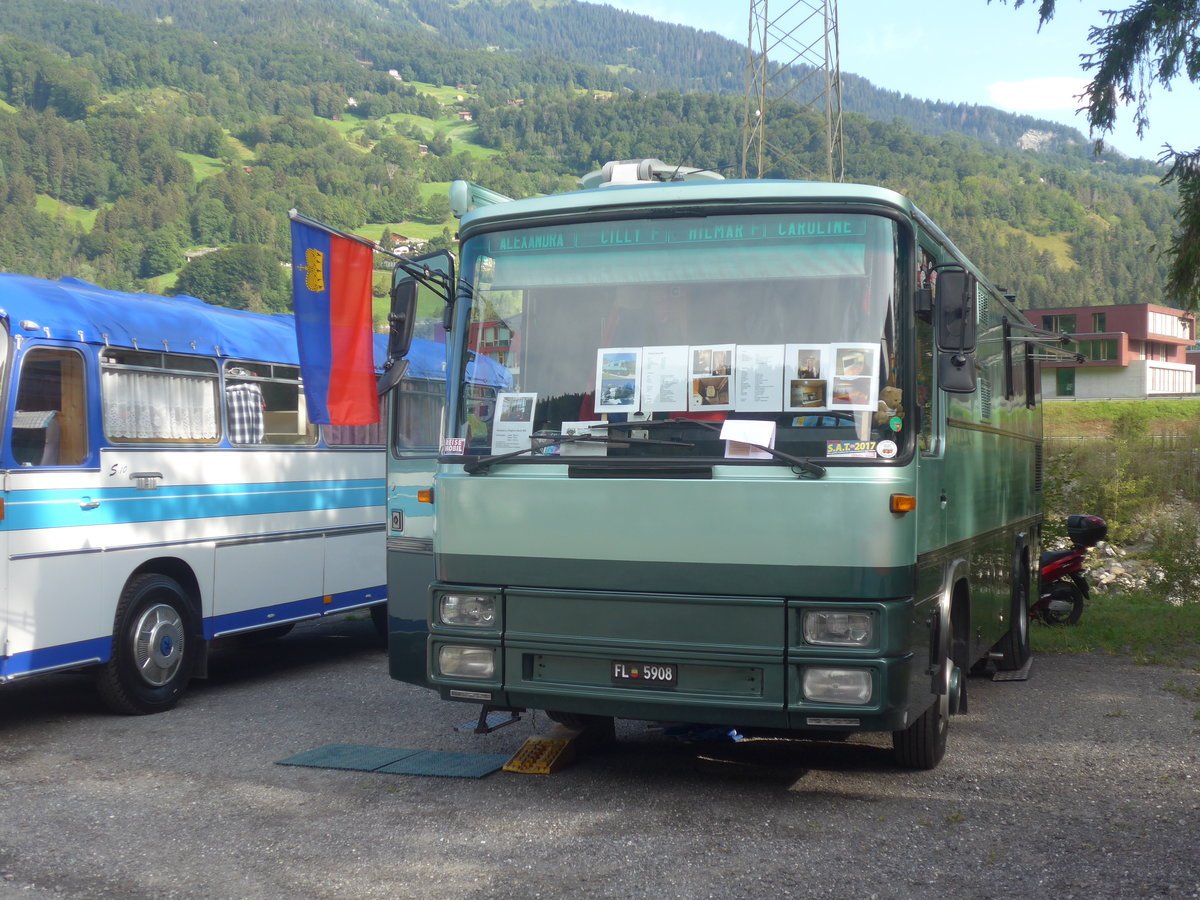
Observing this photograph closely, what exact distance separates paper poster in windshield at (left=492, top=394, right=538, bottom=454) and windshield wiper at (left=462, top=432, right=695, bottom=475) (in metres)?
0.04

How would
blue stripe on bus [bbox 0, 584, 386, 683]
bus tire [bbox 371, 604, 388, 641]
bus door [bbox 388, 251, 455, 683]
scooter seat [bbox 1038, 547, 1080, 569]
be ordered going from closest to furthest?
bus door [bbox 388, 251, 455, 683]
blue stripe on bus [bbox 0, 584, 386, 683]
bus tire [bbox 371, 604, 388, 641]
scooter seat [bbox 1038, 547, 1080, 569]

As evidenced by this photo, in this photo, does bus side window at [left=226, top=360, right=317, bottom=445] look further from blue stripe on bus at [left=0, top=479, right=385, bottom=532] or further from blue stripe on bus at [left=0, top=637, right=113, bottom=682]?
blue stripe on bus at [left=0, top=637, right=113, bottom=682]

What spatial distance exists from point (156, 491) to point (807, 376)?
5.44m

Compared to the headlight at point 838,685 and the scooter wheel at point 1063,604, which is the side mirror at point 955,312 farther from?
the scooter wheel at point 1063,604

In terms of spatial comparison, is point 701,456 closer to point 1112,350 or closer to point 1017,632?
point 1017,632

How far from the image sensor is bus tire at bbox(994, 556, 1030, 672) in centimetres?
1045

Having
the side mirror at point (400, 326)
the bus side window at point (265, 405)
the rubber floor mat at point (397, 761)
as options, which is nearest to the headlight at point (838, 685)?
the rubber floor mat at point (397, 761)

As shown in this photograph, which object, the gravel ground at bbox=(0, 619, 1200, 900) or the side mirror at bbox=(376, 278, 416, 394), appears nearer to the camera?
the gravel ground at bbox=(0, 619, 1200, 900)

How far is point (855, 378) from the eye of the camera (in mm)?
5707

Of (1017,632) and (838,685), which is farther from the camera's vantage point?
(1017,632)

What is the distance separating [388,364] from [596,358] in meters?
1.25

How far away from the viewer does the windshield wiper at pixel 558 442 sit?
5.92 meters

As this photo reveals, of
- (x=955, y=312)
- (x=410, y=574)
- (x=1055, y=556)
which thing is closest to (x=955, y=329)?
(x=955, y=312)

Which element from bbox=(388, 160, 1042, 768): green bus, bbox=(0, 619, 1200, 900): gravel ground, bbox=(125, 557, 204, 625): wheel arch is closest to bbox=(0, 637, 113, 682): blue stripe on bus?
bbox=(0, 619, 1200, 900): gravel ground
